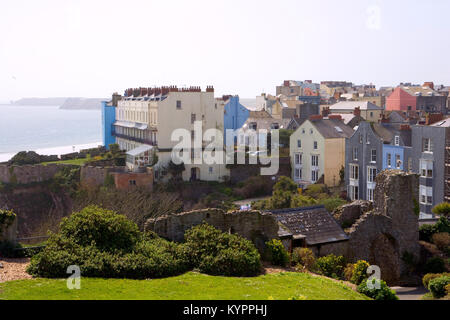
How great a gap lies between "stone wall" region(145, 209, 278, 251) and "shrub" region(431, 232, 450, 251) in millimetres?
10087

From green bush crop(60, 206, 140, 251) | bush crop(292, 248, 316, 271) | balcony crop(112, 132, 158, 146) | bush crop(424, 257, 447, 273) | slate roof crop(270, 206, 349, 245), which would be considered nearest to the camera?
green bush crop(60, 206, 140, 251)

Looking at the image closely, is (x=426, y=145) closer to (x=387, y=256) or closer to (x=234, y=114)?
(x=387, y=256)

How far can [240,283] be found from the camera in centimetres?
1485

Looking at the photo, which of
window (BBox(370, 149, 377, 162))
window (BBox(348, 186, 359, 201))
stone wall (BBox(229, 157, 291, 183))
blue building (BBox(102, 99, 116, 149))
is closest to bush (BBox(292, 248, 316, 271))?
window (BBox(370, 149, 377, 162))

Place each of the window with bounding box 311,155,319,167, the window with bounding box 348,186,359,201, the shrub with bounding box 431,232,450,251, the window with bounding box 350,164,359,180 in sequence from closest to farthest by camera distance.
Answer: the shrub with bounding box 431,232,450,251 → the window with bounding box 348,186,359,201 → the window with bounding box 350,164,359,180 → the window with bounding box 311,155,319,167

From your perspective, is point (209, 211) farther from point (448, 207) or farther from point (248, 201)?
→ point (248, 201)

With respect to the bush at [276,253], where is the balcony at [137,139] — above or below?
above

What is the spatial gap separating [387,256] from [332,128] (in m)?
25.0

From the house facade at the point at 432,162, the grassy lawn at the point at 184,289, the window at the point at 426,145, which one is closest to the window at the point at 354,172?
the house facade at the point at 432,162

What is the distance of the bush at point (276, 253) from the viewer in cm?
1856

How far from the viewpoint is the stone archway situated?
24.1m

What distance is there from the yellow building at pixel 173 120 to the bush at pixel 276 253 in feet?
99.3

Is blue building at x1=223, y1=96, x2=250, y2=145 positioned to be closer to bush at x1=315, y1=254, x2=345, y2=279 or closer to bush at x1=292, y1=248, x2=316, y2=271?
bush at x1=315, y1=254, x2=345, y2=279

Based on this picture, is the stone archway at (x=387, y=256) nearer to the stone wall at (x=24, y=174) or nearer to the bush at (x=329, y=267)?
the bush at (x=329, y=267)
